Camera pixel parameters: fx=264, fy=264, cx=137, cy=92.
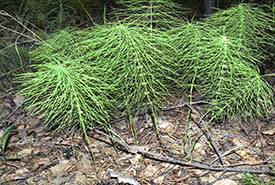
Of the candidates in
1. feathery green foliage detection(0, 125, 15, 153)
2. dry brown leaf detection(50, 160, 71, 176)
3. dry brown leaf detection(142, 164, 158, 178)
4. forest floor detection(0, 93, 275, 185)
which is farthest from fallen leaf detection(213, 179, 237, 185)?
feathery green foliage detection(0, 125, 15, 153)

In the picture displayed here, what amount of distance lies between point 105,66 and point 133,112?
49cm

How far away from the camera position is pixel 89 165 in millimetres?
1806

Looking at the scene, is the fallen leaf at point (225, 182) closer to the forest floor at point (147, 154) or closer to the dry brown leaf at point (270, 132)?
the forest floor at point (147, 154)

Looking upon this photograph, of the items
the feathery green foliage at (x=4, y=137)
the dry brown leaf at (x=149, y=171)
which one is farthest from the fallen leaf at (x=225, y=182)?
the feathery green foliage at (x=4, y=137)

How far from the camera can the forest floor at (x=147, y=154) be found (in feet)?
5.38

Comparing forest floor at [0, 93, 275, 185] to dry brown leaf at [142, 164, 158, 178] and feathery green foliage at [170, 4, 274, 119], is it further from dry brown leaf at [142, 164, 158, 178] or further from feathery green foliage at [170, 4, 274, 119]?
feathery green foliage at [170, 4, 274, 119]

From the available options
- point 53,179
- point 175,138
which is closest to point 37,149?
point 53,179

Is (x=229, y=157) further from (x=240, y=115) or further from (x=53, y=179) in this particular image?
(x=53, y=179)

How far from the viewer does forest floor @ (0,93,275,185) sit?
5.38ft

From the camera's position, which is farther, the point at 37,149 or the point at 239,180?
the point at 37,149

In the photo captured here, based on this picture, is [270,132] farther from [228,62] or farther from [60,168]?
[60,168]

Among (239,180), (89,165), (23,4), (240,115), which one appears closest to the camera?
(239,180)

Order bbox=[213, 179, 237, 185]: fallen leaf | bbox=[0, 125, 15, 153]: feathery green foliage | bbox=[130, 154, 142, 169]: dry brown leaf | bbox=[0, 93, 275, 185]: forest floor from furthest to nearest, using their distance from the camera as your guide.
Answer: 1. bbox=[0, 125, 15, 153]: feathery green foliage
2. bbox=[130, 154, 142, 169]: dry brown leaf
3. bbox=[0, 93, 275, 185]: forest floor
4. bbox=[213, 179, 237, 185]: fallen leaf

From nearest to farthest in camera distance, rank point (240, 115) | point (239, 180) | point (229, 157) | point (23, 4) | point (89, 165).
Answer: point (239, 180) → point (229, 157) → point (89, 165) → point (240, 115) → point (23, 4)
